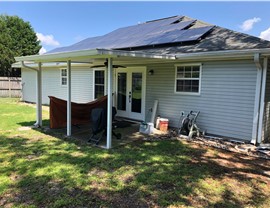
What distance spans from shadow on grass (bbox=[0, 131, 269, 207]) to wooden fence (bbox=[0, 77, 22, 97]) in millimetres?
13663

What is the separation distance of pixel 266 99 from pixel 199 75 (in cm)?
191

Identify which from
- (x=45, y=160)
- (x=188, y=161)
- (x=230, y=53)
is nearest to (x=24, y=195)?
(x=45, y=160)

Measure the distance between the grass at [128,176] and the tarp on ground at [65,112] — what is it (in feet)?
4.77

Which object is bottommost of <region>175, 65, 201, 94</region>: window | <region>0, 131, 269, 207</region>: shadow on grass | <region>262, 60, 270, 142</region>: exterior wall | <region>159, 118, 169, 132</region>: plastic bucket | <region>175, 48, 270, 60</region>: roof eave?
<region>0, 131, 269, 207</region>: shadow on grass

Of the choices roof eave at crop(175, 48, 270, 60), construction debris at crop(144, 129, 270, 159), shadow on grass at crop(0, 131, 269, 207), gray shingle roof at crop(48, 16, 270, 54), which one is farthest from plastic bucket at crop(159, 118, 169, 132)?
gray shingle roof at crop(48, 16, 270, 54)

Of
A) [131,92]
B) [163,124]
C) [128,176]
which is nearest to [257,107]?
[163,124]

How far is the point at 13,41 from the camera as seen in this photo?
989 inches

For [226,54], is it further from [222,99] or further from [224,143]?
[224,143]

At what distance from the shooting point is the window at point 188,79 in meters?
7.04

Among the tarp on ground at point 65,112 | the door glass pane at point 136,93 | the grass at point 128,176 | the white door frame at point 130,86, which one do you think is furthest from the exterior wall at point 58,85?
the grass at point 128,176

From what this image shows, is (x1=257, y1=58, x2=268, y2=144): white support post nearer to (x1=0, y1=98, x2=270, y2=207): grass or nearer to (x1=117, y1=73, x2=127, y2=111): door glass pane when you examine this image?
(x1=0, y1=98, x2=270, y2=207): grass

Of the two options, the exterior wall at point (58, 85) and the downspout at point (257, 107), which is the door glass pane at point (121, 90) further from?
the downspout at point (257, 107)

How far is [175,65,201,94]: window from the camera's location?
23.1 ft

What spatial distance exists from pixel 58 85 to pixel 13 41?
1599 cm
